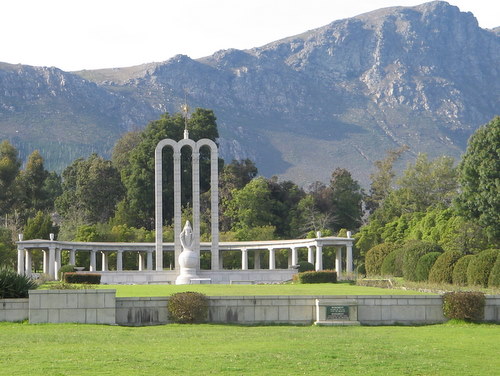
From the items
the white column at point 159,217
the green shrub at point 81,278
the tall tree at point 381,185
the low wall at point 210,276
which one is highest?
the tall tree at point 381,185

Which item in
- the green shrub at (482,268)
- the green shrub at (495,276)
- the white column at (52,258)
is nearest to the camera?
the green shrub at (495,276)

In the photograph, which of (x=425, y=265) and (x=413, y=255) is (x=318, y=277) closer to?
(x=413, y=255)

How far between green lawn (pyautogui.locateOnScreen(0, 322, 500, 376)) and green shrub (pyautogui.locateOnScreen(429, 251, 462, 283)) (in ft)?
57.5

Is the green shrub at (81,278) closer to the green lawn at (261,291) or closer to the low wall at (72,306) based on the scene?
the green lawn at (261,291)

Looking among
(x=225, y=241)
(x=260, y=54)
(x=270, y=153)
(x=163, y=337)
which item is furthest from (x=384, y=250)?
(x=260, y=54)

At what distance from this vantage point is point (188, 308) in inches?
904

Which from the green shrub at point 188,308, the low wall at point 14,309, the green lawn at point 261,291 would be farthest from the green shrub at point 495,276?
the low wall at point 14,309

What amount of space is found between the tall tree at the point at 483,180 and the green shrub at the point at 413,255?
3.10m

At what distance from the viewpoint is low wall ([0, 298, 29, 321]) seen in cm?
2295

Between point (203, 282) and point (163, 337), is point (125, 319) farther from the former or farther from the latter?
point (203, 282)

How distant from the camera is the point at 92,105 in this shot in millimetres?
162875

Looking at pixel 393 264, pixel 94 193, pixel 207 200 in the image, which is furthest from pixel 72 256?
pixel 94 193

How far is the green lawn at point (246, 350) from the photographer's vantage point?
49.4 ft

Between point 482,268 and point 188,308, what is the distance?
58.7 feet
